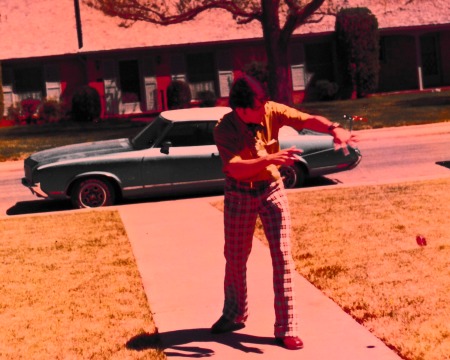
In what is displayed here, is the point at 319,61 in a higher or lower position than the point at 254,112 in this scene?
higher

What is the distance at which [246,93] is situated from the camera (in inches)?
264

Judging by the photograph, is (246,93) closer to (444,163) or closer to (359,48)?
(444,163)

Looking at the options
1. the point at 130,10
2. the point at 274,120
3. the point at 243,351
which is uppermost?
the point at 130,10

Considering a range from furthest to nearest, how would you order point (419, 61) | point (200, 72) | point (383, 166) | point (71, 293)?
point (419, 61)
point (200, 72)
point (383, 166)
point (71, 293)

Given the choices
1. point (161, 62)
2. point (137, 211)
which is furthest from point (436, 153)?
point (161, 62)

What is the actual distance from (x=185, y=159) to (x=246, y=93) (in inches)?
331

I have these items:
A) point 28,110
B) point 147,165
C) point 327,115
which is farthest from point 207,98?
point 147,165

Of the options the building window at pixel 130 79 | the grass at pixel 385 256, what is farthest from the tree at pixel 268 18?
the grass at pixel 385 256

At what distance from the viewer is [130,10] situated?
102ft

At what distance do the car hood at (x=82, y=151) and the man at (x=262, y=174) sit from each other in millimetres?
8235

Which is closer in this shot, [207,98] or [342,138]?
[342,138]

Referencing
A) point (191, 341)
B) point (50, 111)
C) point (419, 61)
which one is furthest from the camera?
point (419, 61)

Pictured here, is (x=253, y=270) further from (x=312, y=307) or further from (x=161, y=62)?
(x=161, y=62)

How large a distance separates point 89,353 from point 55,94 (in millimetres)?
32056
